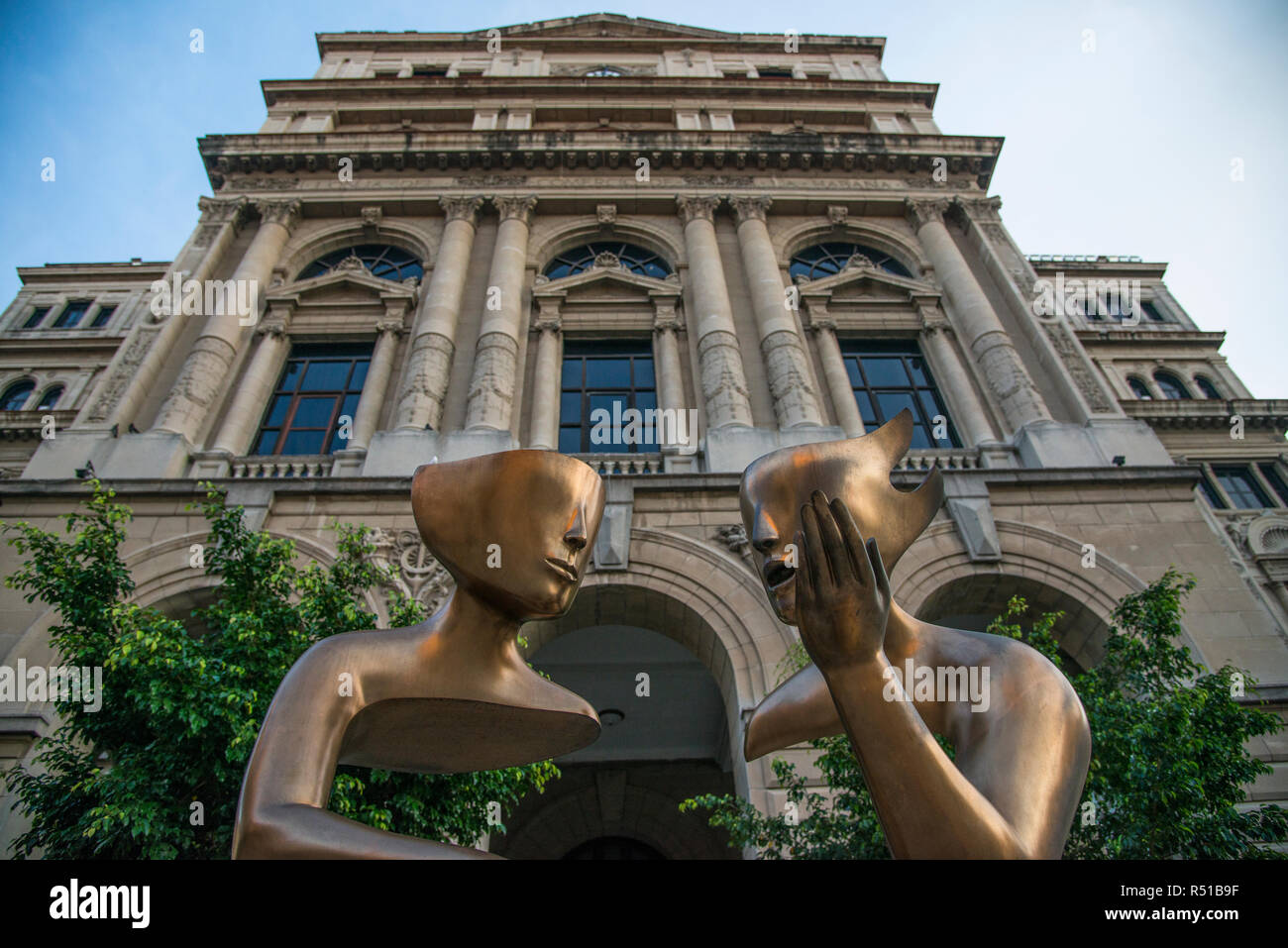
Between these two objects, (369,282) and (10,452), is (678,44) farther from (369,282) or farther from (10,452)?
(10,452)

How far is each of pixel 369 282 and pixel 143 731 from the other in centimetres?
1190

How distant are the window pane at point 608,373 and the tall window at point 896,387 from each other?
483 centimetres

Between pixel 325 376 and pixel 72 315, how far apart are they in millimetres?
23179

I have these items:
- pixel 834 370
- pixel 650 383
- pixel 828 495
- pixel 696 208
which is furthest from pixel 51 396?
pixel 828 495

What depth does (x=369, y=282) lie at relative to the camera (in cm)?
1619

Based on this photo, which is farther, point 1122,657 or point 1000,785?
point 1122,657

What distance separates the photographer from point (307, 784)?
2135 mm

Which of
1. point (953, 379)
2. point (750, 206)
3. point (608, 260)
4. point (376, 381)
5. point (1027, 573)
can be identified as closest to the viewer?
point (1027, 573)

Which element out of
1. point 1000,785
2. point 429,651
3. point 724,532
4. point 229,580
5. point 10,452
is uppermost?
point 10,452

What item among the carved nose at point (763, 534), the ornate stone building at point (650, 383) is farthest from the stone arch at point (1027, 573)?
the carved nose at point (763, 534)

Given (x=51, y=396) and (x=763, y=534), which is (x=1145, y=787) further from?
(x=51, y=396)

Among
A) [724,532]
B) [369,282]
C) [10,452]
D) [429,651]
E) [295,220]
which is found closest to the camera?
[429,651]
